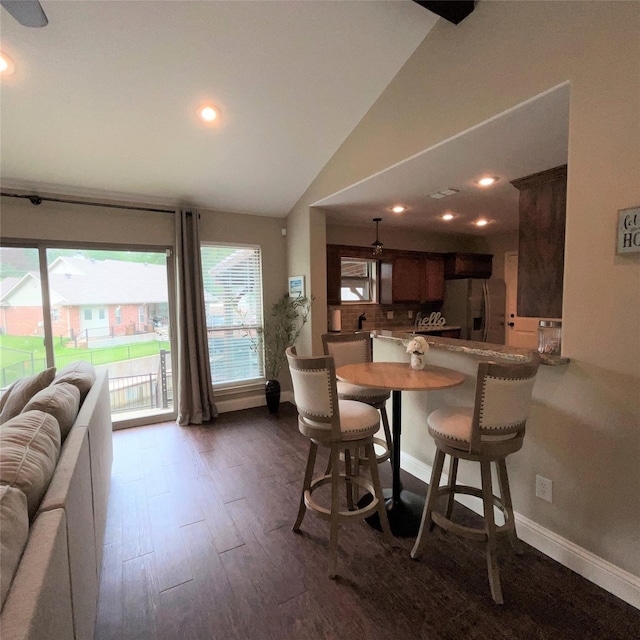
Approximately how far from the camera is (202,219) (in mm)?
4070

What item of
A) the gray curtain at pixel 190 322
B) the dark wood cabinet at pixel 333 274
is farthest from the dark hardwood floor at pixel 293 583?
the dark wood cabinet at pixel 333 274

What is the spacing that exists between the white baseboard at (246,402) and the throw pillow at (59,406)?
8.15 feet

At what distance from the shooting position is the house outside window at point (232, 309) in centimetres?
421

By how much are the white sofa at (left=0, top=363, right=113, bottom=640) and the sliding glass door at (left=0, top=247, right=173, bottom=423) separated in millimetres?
1973

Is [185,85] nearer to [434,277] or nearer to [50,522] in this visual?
[50,522]

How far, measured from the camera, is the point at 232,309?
14.3 ft

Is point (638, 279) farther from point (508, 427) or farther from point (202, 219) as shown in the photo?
point (202, 219)

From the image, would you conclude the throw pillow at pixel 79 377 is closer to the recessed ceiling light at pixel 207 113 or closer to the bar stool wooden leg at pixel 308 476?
the bar stool wooden leg at pixel 308 476

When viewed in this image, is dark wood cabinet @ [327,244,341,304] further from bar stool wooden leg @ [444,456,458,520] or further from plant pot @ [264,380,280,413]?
bar stool wooden leg @ [444,456,458,520]

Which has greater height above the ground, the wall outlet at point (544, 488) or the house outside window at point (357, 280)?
the house outside window at point (357, 280)

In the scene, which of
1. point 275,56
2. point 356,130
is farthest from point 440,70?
point 275,56

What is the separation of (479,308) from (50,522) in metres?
5.51

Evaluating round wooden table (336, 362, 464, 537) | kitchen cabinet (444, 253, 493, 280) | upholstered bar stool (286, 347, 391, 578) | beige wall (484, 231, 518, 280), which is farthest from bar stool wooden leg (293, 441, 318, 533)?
beige wall (484, 231, 518, 280)

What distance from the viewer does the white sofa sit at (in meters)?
0.80
